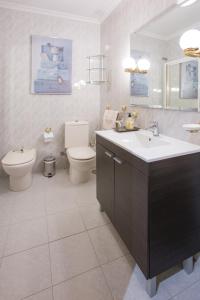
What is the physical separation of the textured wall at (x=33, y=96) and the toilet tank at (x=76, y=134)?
0.18 metres

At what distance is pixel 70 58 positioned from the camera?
276 cm

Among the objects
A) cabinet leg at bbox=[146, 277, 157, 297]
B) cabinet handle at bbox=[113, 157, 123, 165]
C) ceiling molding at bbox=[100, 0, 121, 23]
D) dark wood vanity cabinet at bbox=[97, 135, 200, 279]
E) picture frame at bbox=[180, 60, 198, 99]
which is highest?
ceiling molding at bbox=[100, 0, 121, 23]

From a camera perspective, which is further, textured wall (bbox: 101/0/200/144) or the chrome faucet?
the chrome faucet

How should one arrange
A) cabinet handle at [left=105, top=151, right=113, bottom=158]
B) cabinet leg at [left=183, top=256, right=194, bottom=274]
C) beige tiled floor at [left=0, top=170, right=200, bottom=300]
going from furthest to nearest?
cabinet handle at [left=105, top=151, right=113, bottom=158] → cabinet leg at [left=183, top=256, right=194, bottom=274] → beige tiled floor at [left=0, top=170, right=200, bottom=300]

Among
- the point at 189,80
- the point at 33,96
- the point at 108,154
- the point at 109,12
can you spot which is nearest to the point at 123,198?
the point at 108,154

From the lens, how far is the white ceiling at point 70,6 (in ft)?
7.62

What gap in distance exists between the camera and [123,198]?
1.31 metres

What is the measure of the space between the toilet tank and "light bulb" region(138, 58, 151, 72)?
126 centimetres

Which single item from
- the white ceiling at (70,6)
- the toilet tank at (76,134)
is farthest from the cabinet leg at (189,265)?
the white ceiling at (70,6)

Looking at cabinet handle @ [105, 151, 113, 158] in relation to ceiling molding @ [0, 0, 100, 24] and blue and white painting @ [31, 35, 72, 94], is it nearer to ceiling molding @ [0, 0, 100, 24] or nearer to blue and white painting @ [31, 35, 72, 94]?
blue and white painting @ [31, 35, 72, 94]

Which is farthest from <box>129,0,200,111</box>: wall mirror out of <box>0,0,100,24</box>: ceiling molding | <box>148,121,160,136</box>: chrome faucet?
<box>0,0,100,24</box>: ceiling molding

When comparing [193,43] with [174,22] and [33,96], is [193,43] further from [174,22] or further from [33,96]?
[33,96]

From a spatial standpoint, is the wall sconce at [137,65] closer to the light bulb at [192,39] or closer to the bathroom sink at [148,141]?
the light bulb at [192,39]

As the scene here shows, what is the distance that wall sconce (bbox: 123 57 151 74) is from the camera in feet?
6.02
